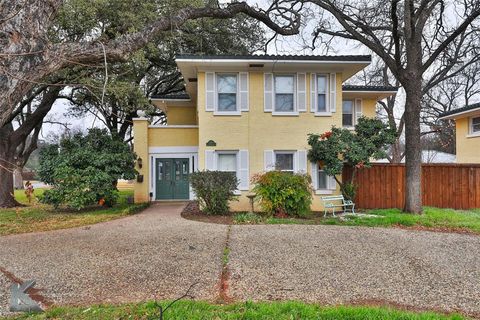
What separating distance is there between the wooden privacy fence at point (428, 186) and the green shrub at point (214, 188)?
5.03m

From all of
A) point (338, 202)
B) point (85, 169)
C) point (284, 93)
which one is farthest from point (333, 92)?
point (85, 169)

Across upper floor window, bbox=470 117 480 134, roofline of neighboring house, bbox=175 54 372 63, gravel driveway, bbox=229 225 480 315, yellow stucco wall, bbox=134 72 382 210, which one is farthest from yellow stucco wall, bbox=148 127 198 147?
upper floor window, bbox=470 117 480 134

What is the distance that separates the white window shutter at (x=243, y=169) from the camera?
39.7 feet

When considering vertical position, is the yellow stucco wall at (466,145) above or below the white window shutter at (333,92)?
below

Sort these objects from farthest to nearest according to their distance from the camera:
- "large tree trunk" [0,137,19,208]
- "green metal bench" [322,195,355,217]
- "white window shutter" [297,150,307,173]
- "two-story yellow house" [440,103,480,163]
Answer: "two-story yellow house" [440,103,480,163], "large tree trunk" [0,137,19,208], "white window shutter" [297,150,307,173], "green metal bench" [322,195,355,217]

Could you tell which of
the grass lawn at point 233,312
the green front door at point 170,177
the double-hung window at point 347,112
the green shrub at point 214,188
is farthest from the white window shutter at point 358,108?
the grass lawn at point 233,312

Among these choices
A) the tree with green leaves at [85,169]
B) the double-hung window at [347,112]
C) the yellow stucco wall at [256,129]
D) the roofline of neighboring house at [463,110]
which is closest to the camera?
the tree with green leaves at [85,169]

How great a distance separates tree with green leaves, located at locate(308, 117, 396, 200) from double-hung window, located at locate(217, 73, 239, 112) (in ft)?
10.7

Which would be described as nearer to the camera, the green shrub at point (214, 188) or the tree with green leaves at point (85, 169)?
the green shrub at point (214, 188)

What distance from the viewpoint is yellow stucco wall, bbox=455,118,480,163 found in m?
16.1

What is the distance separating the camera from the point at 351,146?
10.9 metres

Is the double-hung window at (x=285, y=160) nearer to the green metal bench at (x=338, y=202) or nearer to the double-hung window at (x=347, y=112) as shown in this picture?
the green metal bench at (x=338, y=202)

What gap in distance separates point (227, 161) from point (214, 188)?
7.30ft

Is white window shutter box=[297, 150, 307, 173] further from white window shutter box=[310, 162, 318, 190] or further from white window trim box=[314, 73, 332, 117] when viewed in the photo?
white window trim box=[314, 73, 332, 117]
